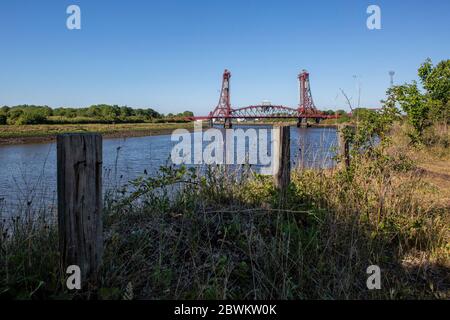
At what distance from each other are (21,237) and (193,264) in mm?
1647

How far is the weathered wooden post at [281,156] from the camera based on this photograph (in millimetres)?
4855

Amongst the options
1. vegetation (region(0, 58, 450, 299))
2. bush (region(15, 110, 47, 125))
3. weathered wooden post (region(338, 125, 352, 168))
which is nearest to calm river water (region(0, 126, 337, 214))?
weathered wooden post (region(338, 125, 352, 168))

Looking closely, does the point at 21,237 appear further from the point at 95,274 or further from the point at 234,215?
the point at 234,215

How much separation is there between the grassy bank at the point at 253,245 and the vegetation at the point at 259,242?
1cm

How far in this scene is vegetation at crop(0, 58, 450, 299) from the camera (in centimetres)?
280

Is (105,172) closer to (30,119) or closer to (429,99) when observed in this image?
(429,99)

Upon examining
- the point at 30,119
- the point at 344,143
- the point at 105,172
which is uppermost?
the point at 30,119

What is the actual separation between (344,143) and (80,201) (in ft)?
16.6

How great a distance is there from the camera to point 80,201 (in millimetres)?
2457

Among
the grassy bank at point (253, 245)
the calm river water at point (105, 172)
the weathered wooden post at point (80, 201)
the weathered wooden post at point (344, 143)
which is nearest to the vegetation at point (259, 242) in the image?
the grassy bank at point (253, 245)

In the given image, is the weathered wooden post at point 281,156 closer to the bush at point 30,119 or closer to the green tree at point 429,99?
the green tree at point 429,99

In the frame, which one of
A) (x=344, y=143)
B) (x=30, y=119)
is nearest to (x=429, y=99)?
(x=344, y=143)

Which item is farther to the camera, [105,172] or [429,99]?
[429,99]
